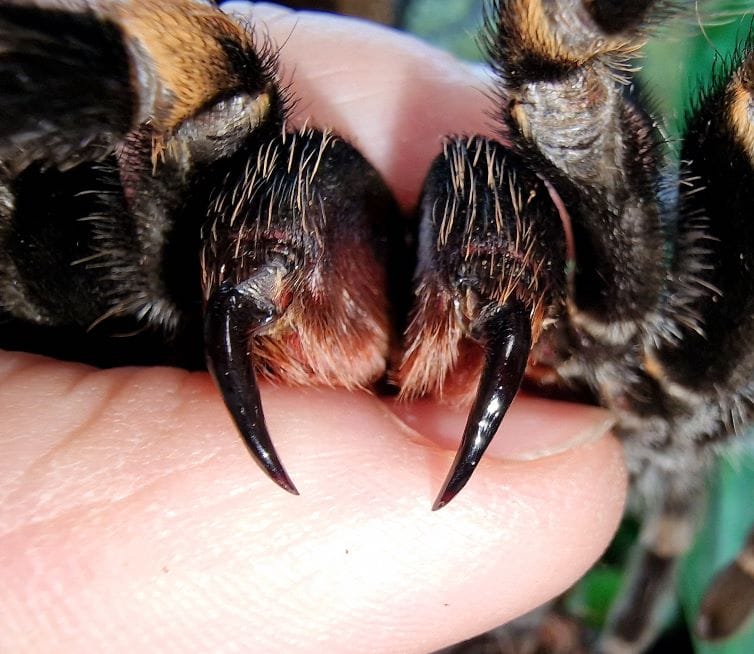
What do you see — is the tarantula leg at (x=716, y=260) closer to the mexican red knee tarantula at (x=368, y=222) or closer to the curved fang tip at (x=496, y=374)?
the mexican red knee tarantula at (x=368, y=222)

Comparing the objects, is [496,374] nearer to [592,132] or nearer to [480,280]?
[480,280]

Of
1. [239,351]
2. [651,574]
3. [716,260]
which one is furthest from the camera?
[651,574]

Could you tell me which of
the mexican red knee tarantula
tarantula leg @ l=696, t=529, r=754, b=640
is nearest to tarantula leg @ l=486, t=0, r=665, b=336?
the mexican red knee tarantula

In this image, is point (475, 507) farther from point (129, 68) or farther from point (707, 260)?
point (129, 68)

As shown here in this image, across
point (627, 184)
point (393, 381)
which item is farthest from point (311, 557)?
point (627, 184)

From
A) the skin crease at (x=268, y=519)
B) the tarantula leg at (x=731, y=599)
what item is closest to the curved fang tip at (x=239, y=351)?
the skin crease at (x=268, y=519)

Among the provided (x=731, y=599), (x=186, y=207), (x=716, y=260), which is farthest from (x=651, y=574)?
(x=186, y=207)
